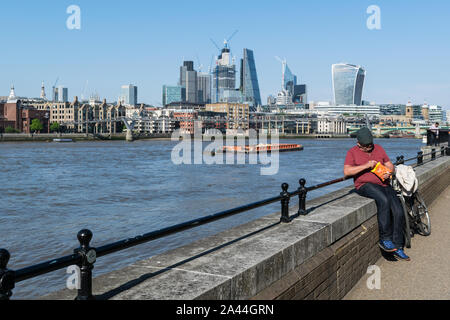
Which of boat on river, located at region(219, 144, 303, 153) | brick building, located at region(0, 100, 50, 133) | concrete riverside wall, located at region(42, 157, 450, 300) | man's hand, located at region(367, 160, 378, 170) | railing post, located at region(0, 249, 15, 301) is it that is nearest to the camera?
railing post, located at region(0, 249, 15, 301)

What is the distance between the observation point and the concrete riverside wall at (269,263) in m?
3.45

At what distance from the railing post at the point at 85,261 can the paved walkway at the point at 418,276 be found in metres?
3.54

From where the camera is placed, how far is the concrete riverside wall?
3446 mm

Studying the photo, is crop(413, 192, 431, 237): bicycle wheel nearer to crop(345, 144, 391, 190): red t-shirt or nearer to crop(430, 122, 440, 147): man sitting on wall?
crop(345, 144, 391, 190): red t-shirt

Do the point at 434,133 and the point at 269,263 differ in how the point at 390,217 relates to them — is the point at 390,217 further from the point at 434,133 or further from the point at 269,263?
the point at 434,133

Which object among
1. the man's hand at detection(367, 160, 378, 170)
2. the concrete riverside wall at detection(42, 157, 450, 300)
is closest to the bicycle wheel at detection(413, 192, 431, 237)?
the concrete riverside wall at detection(42, 157, 450, 300)

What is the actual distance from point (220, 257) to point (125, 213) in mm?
14627

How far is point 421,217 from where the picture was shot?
8203mm

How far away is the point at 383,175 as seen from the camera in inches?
265

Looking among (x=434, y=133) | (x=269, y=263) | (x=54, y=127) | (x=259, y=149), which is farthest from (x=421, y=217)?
(x=54, y=127)

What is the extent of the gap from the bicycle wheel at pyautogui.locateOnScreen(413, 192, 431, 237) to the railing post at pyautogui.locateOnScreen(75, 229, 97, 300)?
6.34 meters

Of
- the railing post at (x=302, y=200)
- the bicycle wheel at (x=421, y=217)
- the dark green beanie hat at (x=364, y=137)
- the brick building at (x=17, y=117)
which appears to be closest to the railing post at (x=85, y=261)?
the railing post at (x=302, y=200)

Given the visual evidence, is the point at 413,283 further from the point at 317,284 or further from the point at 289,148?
the point at 289,148
